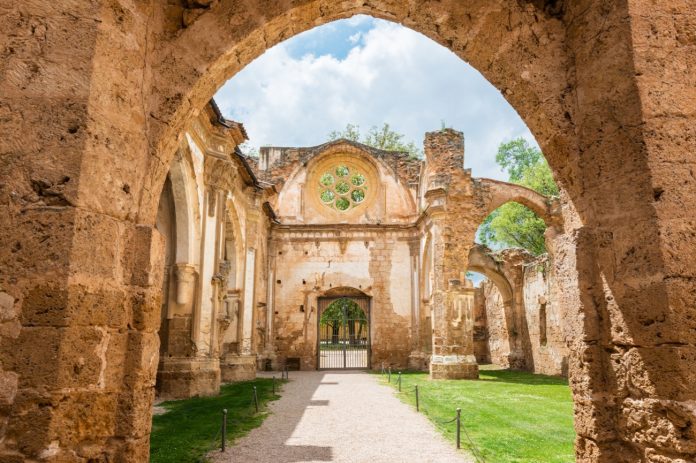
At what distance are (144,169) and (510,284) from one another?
18.7 m

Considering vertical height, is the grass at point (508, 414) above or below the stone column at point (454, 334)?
below

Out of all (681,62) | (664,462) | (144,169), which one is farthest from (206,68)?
(664,462)

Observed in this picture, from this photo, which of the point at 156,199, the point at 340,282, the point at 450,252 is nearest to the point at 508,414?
the point at 156,199

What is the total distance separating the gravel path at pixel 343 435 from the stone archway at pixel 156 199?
2.89 meters

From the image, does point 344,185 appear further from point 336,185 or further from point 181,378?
point 181,378

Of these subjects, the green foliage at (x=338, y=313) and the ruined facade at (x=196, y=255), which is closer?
the ruined facade at (x=196, y=255)

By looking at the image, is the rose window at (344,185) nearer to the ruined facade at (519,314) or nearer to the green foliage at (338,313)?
the ruined facade at (519,314)

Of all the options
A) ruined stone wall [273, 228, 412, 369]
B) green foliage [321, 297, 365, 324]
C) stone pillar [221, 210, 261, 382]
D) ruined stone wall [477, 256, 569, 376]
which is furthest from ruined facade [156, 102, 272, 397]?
green foliage [321, 297, 365, 324]

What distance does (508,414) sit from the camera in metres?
8.37

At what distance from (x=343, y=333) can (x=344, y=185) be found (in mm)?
6307

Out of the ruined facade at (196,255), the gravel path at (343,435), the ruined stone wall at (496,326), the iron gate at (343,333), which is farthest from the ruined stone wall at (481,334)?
the ruined facade at (196,255)

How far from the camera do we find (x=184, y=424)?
720 cm

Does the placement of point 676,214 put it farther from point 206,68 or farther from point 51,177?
point 51,177

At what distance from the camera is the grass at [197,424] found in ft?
18.6
